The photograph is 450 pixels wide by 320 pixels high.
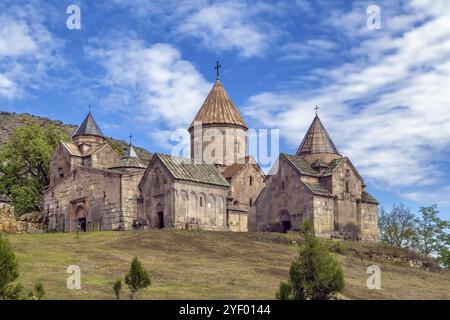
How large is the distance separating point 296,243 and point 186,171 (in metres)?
10.2

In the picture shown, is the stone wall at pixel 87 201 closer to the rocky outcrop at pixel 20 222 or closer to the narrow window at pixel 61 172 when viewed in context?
the rocky outcrop at pixel 20 222

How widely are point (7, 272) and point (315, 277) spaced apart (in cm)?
986

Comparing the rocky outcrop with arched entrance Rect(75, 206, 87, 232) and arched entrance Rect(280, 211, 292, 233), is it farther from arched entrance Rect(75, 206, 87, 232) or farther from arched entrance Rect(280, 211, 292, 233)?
arched entrance Rect(280, 211, 292, 233)

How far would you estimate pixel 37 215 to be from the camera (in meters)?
53.5

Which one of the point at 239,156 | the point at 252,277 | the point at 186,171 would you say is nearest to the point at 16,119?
the point at 239,156

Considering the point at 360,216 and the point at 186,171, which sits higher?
the point at 186,171

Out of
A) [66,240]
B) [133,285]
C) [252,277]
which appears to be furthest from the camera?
[66,240]

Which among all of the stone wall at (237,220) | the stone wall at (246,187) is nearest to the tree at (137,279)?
the stone wall at (237,220)

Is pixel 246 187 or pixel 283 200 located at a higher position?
pixel 246 187

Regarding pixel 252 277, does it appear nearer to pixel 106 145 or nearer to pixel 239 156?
pixel 239 156

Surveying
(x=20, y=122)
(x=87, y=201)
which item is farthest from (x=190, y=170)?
(x=20, y=122)

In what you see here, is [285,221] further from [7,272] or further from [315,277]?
[7,272]

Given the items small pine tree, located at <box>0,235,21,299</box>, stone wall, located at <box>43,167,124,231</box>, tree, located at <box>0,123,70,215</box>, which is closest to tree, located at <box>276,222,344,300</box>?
small pine tree, located at <box>0,235,21,299</box>

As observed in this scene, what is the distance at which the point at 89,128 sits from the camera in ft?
194
